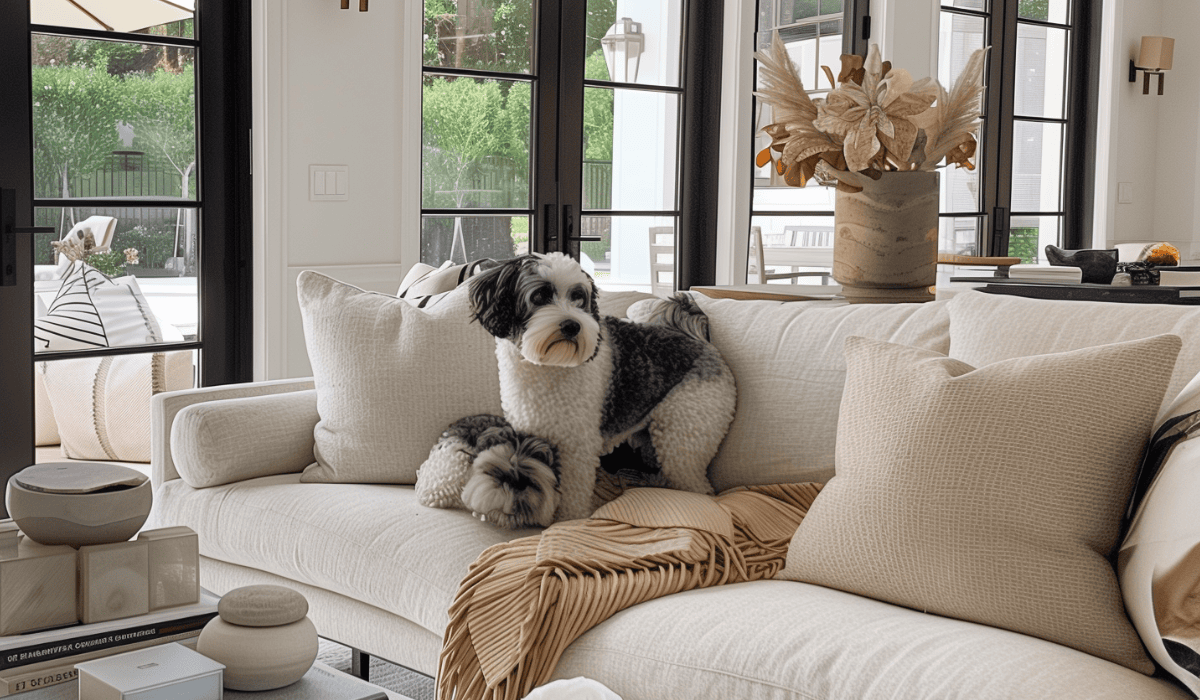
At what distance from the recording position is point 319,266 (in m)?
3.75

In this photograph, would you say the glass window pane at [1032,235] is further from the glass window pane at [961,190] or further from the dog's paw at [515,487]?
the dog's paw at [515,487]

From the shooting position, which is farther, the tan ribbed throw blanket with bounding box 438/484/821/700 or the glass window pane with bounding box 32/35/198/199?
the glass window pane with bounding box 32/35/198/199

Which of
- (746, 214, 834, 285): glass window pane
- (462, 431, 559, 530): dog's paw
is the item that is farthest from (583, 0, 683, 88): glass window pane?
(462, 431, 559, 530): dog's paw

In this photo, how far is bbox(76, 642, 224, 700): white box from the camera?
1.05 meters

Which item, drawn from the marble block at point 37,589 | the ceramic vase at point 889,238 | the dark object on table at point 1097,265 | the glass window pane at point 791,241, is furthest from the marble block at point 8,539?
the glass window pane at point 791,241

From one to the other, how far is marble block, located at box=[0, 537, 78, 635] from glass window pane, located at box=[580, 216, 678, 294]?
11.2ft

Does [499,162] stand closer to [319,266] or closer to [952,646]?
[319,266]

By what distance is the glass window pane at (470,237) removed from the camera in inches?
163

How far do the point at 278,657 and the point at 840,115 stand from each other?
1.61 metres

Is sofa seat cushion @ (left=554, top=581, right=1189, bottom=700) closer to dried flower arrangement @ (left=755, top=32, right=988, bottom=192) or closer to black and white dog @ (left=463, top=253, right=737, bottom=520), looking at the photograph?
black and white dog @ (left=463, top=253, right=737, bottom=520)

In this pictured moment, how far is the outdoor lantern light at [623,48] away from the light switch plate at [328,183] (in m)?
1.36

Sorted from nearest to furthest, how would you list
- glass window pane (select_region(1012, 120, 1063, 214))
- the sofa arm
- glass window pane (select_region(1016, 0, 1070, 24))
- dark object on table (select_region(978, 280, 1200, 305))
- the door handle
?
the sofa arm → dark object on table (select_region(978, 280, 1200, 305)) → the door handle → glass window pane (select_region(1016, 0, 1070, 24)) → glass window pane (select_region(1012, 120, 1063, 214))

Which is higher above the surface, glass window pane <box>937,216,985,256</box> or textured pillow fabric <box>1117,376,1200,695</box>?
glass window pane <box>937,216,985,256</box>

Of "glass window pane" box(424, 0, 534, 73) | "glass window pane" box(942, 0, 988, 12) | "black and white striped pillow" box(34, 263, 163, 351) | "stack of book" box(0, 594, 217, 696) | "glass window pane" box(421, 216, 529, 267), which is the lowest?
"stack of book" box(0, 594, 217, 696)
